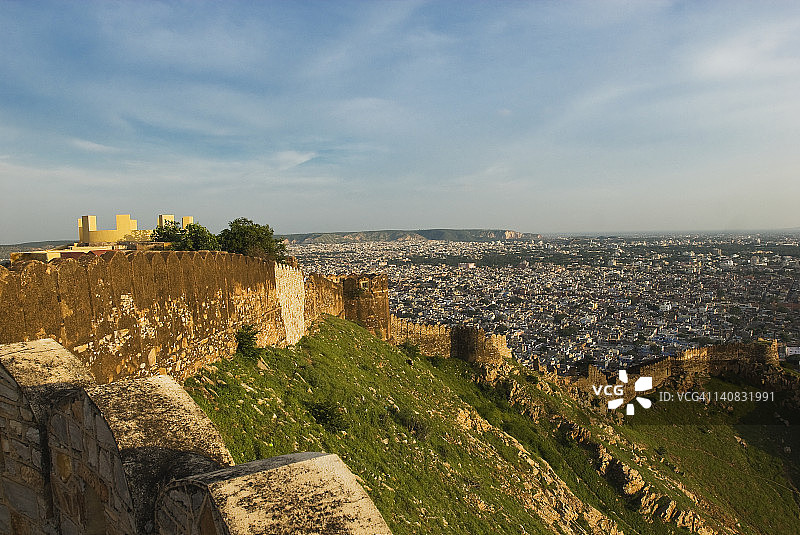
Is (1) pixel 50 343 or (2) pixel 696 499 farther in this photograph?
(2) pixel 696 499

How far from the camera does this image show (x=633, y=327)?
4366 centimetres

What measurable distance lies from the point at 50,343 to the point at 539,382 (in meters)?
18.4

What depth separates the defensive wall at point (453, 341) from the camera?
20000 millimetres

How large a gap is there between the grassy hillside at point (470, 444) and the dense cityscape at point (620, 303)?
611 cm

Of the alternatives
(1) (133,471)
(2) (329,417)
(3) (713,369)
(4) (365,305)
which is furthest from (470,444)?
(3) (713,369)

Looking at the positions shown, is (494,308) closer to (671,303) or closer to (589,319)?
(589,319)

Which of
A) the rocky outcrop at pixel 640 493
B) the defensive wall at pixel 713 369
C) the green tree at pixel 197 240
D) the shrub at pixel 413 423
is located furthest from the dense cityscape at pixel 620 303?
the green tree at pixel 197 240

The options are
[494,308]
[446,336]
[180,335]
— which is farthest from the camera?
[494,308]

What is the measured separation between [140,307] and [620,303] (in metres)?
57.2

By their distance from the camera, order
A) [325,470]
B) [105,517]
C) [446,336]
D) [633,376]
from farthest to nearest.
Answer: [633,376] < [446,336] < [105,517] < [325,470]

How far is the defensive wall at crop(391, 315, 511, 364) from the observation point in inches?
787

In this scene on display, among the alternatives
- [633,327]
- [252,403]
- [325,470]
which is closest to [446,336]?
[252,403]
